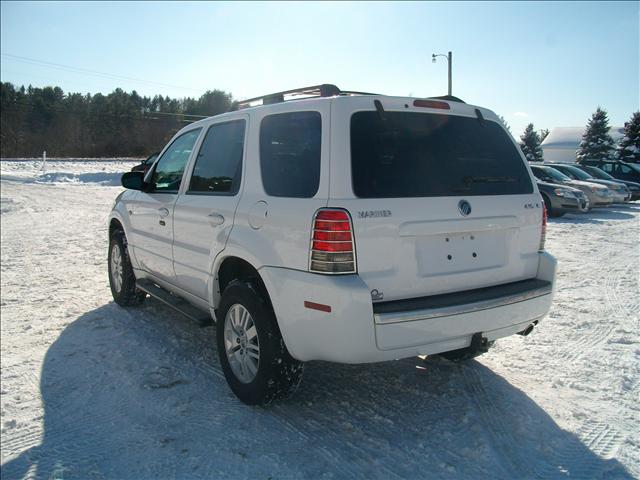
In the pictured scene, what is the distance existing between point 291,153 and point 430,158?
2.92 feet

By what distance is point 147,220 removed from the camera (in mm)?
5004

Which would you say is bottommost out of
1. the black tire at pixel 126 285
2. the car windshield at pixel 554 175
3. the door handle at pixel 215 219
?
the black tire at pixel 126 285

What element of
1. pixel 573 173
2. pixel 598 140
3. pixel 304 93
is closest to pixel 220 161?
pixel 304 93

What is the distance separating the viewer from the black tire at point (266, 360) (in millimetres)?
3167

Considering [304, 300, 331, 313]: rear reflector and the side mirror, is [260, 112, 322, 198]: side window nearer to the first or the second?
[304, 300, 331, 313]: rear reflector

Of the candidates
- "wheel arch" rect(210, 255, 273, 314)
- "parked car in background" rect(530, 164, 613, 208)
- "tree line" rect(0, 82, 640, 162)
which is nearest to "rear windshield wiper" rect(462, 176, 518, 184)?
"wheel arch" rect(210, 255, 273, 314)

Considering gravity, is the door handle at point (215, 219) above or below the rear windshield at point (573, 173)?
below

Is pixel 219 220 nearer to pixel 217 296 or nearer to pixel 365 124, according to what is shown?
pixel 217 296

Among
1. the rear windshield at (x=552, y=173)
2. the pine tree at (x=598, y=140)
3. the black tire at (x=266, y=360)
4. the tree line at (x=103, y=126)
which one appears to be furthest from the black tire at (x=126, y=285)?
the pine tree at (x=598, y=140)

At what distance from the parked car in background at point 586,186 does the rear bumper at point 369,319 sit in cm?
Result: 1509

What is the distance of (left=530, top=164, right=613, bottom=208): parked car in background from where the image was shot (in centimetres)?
1673

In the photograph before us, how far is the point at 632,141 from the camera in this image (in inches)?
1868

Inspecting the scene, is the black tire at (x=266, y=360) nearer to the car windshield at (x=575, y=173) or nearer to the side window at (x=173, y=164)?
the side window at (x=173, y=164)

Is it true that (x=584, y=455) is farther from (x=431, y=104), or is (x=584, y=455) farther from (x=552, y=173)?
(x=552, y=173)
